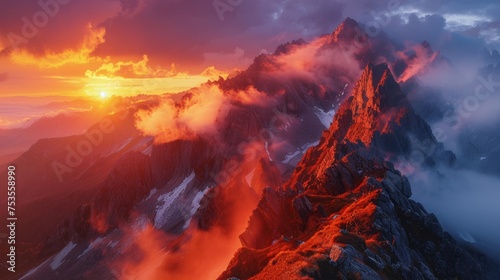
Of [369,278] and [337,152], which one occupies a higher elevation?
[337,152]

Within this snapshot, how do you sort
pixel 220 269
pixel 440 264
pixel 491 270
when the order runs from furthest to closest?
1. pixel 491 270
2. pixel 220 269
3. pixel 440 264

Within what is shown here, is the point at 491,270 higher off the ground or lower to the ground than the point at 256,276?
lower

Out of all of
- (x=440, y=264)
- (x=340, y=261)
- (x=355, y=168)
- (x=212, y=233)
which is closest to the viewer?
(x=340, y=261)

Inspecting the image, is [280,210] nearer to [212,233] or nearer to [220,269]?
[220,269]

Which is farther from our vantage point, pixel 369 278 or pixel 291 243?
pixel 291 243

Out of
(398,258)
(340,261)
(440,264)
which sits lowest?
(440,264)

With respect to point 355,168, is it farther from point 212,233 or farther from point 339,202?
point 212,233

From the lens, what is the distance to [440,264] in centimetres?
9944

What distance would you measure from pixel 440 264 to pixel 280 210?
1625 inches

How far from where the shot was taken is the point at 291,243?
8350cm

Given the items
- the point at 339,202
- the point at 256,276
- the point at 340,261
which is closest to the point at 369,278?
the point at 340,261

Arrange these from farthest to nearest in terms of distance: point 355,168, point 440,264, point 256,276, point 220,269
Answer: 1. point 220,269
2. point 355,168
3. point 440,264
4. point 256,276

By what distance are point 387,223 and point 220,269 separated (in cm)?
7236

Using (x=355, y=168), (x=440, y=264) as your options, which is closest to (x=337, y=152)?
(x=355, y=168)
